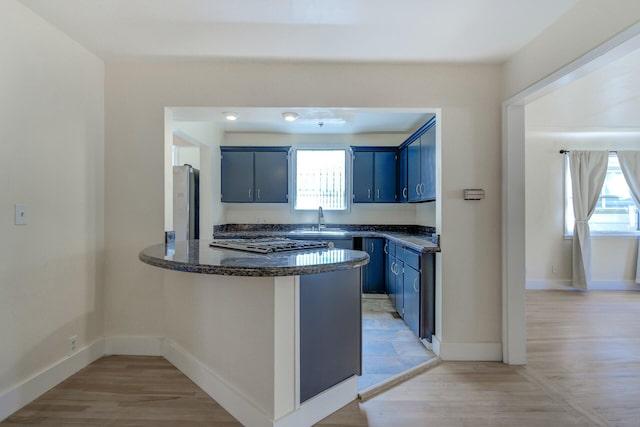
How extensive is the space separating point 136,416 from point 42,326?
910 mm

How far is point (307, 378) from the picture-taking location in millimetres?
1752

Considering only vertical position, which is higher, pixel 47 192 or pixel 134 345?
pixel 47 192

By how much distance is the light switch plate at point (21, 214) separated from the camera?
6.27 feet

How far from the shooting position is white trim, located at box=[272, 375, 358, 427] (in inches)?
65.9

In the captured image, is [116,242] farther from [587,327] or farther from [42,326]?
[587,327]

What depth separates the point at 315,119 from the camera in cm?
316

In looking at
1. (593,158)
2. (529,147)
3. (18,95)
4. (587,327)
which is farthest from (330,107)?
(593,158)

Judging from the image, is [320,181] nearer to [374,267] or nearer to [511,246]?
[374,267]

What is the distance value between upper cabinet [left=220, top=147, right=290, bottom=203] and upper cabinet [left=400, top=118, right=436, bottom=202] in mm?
1782

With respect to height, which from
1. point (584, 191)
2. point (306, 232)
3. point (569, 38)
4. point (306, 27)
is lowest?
point (306, 232)

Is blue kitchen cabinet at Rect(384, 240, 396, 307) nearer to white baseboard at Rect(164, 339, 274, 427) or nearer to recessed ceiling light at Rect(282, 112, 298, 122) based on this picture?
recessed ceiling light at Rect(282, 112, 298, 122)

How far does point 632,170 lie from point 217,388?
6487mm

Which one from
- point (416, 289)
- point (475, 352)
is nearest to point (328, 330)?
point (416, 289)

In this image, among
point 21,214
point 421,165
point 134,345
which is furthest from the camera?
point 421,165
